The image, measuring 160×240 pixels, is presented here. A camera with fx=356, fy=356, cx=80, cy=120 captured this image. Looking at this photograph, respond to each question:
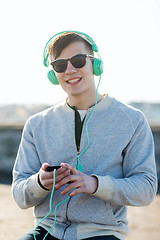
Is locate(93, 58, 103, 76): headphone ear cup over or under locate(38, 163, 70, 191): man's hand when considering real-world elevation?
over

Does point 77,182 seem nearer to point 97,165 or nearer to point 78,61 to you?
point 97,165

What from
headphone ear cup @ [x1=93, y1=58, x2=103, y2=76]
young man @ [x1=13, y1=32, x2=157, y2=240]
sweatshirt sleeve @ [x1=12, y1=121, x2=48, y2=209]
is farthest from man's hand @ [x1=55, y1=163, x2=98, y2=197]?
headphone ear cup @ [x1=93, y1=58, x2=103, y2=76]

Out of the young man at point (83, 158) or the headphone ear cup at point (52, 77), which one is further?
the headphone ear cup at point (52, 77)

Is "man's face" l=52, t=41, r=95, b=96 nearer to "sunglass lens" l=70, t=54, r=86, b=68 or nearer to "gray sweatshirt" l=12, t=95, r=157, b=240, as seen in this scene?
"sunglass lens" l=70, t=54, r=86, b=68

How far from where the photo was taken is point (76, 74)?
2.21 m

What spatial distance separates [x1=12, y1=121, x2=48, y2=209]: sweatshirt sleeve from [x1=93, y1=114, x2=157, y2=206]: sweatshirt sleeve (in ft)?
1.19

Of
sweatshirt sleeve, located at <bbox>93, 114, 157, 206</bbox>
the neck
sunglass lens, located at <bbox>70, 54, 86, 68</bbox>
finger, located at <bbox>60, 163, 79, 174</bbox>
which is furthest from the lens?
the neck

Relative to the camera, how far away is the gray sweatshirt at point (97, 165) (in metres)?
2.00

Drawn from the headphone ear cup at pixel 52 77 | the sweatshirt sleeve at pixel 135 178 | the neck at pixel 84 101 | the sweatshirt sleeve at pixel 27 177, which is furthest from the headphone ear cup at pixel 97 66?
the sweatshirt sleeve at pixel 27 177

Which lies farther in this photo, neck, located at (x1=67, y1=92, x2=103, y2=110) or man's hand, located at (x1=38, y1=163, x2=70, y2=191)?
neck, located at (x1=67, y1=92, x2=103, y2=110)

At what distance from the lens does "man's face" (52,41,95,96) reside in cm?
221

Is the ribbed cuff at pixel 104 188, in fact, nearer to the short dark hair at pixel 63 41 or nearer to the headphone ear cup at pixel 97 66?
the headphone ear cup at pixel 97 66

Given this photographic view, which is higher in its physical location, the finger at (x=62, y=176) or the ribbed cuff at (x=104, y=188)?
Answer: the finger at (x=62, y=176)

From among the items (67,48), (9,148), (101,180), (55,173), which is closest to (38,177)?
(55,173)
